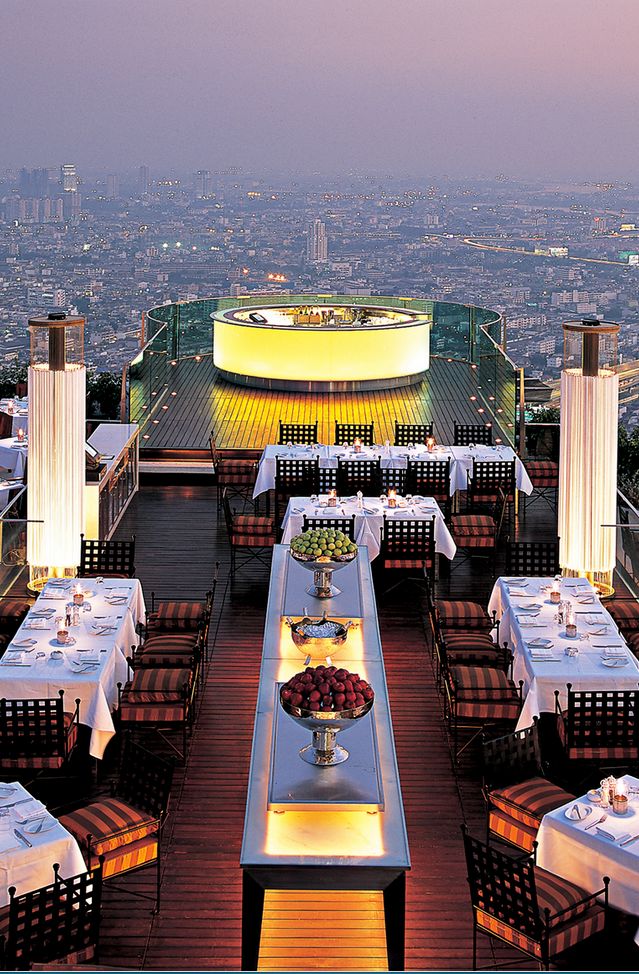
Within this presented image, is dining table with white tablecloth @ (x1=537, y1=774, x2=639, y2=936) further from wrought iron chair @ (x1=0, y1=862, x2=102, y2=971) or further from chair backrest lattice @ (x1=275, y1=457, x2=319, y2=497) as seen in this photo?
chair backrest lattice @ (x1=275, y1=457, x2=319, y2=497)

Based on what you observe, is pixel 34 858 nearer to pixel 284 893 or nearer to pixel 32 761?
pixel 284 893

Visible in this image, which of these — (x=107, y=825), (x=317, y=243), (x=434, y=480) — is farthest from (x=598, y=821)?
(x=317, y=243)

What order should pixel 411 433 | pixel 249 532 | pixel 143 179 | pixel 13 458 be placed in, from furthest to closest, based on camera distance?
pixel 143 179 → pixel 411 433 → pixel 13 458 → pixel 249 532

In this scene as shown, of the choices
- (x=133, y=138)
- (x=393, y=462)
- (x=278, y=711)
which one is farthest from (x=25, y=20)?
(x=278, y=711)

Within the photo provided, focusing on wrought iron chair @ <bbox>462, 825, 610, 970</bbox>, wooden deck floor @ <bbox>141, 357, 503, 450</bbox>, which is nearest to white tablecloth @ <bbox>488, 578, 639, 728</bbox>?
wrought iron chair @ <bbox>462, 825, 610, 970</bbox>

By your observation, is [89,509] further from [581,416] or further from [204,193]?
[204,193]

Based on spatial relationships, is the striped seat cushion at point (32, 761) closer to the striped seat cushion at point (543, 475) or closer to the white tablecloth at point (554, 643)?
the white tablecloth at point (554, 643)
